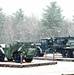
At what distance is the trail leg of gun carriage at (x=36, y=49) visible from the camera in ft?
80.5

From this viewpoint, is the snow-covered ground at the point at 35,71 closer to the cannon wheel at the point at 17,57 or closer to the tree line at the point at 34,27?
the cannon wheel at the point at 17,57

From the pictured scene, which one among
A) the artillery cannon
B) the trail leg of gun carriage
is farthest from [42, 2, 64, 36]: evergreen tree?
the artillery cannon

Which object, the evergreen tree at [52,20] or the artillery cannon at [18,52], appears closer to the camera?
the artillery cannon at [18,52]

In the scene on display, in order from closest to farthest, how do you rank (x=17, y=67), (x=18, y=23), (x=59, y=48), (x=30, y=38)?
(x=17, y=67)
(x=59, y=48)
(x=30, y=38)
(x=18, y=23)

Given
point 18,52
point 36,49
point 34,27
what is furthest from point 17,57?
point 34,27

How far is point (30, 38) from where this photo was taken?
7975 cm

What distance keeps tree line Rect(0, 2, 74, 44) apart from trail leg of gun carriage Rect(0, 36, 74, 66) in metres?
34.6

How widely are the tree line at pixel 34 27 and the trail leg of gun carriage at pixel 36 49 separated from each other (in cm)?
3459

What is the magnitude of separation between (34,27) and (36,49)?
167 feet

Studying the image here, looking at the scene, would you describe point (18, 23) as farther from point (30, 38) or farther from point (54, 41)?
point (54, 41)

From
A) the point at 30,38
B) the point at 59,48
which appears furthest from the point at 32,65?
the point at 30,38

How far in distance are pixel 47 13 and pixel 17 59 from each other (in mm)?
51614

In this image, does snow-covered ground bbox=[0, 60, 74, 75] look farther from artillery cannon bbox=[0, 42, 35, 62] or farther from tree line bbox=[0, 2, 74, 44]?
tree line bbox=[0, 2, 74, 44]

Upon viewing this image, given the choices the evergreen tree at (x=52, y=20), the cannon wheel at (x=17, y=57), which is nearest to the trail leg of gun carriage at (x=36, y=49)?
the cannon wheel at (x=17, y=57)
